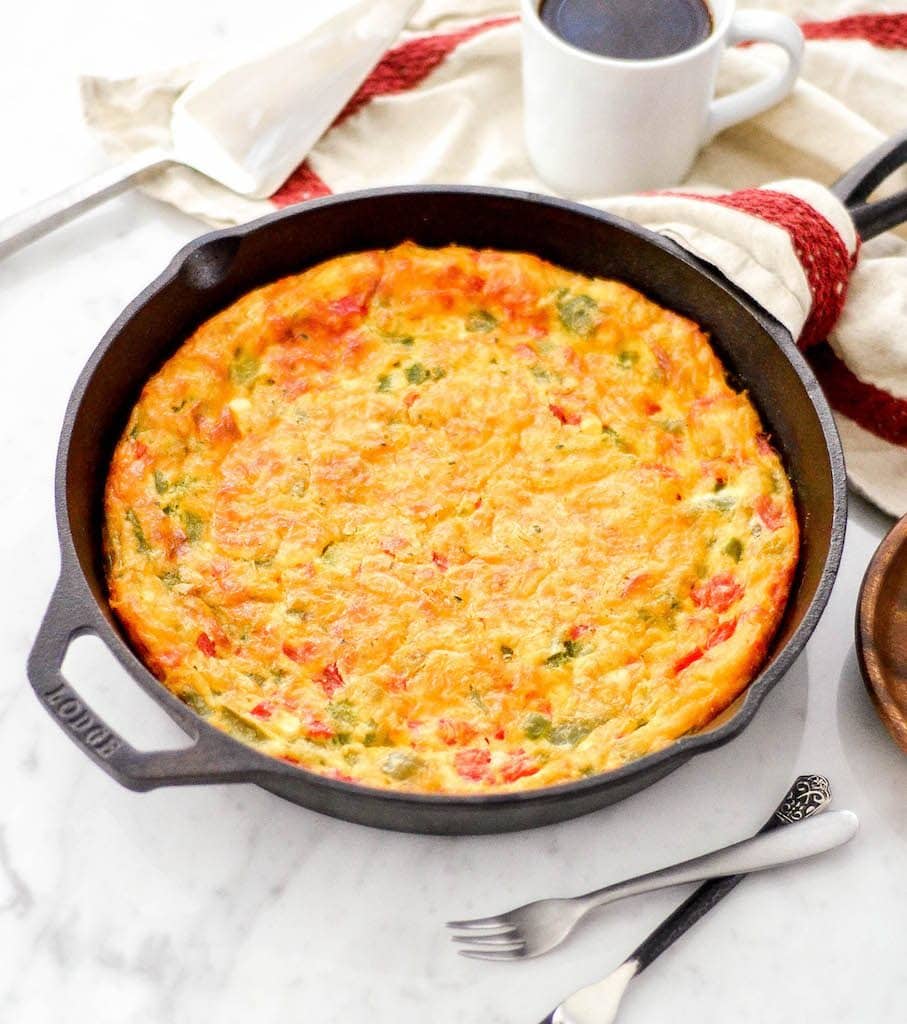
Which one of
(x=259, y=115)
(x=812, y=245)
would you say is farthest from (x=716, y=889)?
(x=259, y=115)

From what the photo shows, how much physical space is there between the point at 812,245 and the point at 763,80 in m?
0.82

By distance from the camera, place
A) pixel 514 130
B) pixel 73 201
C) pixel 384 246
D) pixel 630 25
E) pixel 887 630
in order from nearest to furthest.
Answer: pixel 887 630, pixel 384 246, pixel 630 25, pixel 73 201, pixel 514 130

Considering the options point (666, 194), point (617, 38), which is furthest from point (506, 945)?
point (617, 38)

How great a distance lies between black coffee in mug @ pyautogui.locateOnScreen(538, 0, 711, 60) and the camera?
3.52 m

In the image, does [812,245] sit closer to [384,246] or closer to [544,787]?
[384,246]

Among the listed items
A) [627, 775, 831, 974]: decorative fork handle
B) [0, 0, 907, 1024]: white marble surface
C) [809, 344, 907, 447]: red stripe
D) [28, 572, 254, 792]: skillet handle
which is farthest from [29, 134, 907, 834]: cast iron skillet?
[809, 344, 907, 447]: red stripe

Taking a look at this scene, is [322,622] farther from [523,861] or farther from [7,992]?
[7,992]

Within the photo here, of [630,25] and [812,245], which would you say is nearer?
[812,245]

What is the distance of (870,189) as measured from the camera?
11.5 ft

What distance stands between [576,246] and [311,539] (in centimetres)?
105

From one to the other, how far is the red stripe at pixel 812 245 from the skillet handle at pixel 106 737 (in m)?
1.89

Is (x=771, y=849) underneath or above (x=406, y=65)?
underneath

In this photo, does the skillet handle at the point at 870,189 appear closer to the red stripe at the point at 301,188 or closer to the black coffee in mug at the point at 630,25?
the black coffee in mug at the point at 630,25

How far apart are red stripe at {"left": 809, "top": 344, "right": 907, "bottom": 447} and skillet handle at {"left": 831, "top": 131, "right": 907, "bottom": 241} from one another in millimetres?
341
